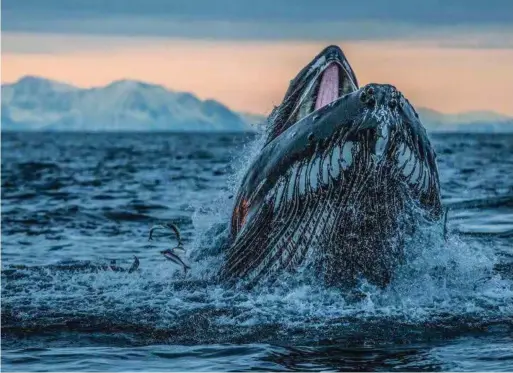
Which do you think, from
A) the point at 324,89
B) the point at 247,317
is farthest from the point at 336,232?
the point at 324,89

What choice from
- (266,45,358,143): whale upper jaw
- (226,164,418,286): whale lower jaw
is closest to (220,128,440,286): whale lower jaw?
(226,164,418,286): whale lower jaw

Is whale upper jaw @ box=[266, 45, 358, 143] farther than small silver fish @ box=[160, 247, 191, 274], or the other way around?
small silver fish @ box=[160, 247, 191, 274]

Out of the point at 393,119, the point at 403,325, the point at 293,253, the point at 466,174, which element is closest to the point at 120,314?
the point at 293,253

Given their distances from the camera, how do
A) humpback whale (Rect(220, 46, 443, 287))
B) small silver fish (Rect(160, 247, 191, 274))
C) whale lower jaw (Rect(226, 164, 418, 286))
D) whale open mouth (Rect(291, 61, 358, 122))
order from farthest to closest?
small silver fish (Rect(160, 247, 191, 274)), whale open mouth (Rect(291, 61, 358, 122)), whale lower jaw (Rect(226, 164, 418, 286)), humpback whale (Rect(220, 46, 443, 287))

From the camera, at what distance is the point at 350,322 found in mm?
8859

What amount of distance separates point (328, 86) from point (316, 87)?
11cm

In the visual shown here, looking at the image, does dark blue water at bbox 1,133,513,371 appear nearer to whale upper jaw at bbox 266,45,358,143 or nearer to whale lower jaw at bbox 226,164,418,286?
whale lower jaw at bbox 226,164,418,286

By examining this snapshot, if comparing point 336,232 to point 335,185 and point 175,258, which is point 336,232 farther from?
point 175,258

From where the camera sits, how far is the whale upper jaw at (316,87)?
8.99 meters

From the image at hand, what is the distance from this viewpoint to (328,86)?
906 cm

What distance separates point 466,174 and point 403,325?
24519mm

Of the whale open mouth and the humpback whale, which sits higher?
the whale open mouth

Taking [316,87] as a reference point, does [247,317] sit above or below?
below

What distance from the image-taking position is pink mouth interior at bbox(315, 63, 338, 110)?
9023 mm
